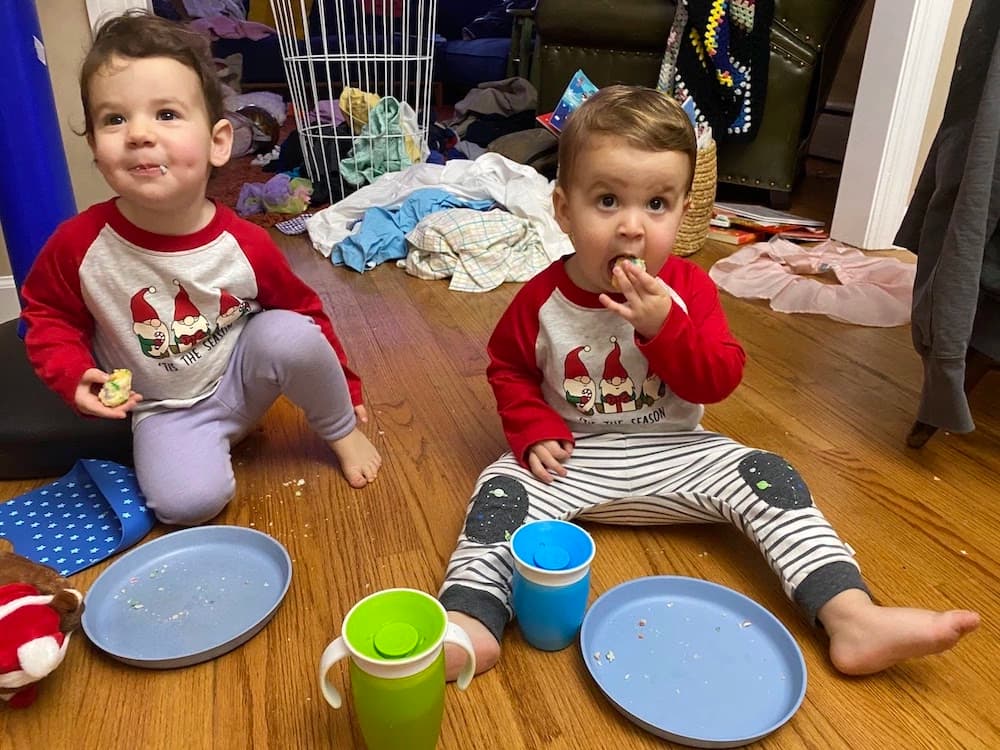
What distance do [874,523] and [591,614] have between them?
0.41 metres

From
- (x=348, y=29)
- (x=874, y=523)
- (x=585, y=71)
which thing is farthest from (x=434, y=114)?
(x=874, y=523)

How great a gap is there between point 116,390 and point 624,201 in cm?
59

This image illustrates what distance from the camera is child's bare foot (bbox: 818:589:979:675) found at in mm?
688

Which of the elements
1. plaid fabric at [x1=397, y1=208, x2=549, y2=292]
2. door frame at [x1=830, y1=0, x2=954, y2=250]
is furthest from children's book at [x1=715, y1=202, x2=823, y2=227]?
plaid fabric at [x1=397, y1=208, x2=549, y2=292]

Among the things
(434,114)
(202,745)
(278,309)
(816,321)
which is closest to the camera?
(202,745)

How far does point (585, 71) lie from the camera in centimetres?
244

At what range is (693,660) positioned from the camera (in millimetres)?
735

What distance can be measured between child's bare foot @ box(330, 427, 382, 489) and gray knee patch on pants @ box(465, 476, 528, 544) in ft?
0.74

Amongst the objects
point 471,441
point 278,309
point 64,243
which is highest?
point 64,243

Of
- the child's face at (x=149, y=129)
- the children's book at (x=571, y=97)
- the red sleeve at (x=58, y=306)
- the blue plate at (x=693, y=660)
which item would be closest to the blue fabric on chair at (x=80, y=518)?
the red sleeve at (x=58, y=306)

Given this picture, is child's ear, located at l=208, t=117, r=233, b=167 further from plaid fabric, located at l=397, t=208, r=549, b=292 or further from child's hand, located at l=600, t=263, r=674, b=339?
plaid fabric, located at l=397, t=208, r=549, b=292

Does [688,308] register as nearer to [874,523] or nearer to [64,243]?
[874,523]

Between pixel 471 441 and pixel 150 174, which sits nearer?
pixel 150 174

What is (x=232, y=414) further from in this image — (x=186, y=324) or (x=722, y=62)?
(x=722, y=62)
